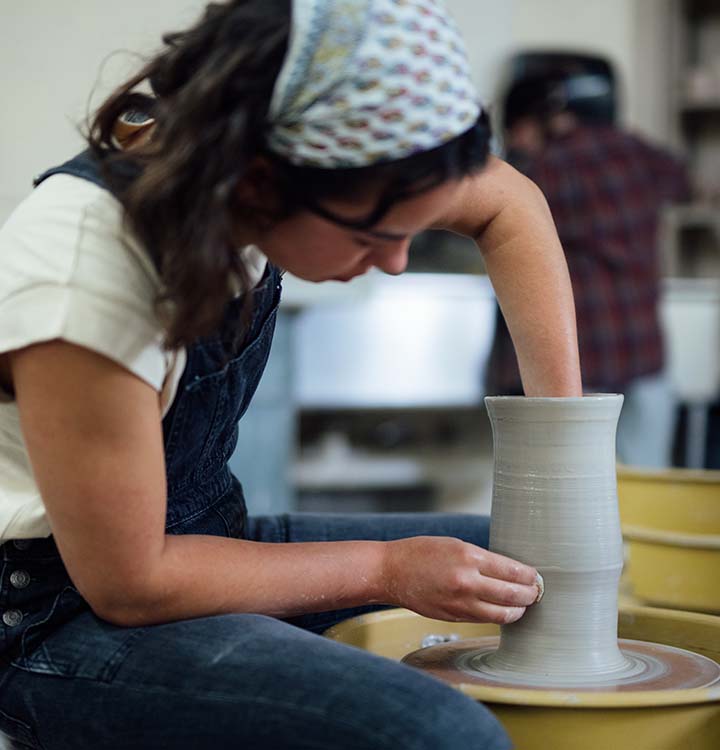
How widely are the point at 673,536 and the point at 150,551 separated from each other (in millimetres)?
877

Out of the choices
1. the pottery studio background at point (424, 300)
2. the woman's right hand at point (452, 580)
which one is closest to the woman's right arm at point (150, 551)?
the woman's right hand at point (452, 580)

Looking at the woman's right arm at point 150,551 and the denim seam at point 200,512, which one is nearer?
the woman's right arm at point 150,551

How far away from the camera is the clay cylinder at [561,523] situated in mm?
867

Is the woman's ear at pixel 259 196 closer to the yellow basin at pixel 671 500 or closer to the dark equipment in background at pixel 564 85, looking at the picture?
the yellow basin at pixel 671 500

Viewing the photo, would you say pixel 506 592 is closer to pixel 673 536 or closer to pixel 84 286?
pixel 84 286

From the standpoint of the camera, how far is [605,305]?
279cm

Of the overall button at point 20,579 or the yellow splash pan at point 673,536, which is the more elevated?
the overall button at point 20,579

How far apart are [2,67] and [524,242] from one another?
2.16 m

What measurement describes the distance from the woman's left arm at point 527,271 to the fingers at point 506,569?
20cm

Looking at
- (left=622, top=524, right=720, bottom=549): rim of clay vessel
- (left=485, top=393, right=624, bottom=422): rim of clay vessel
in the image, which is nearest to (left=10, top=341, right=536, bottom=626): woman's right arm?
(left=485, top=393, right=624, bottom=422): rim of clay vessel

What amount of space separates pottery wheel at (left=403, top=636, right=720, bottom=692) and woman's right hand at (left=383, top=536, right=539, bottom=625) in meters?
0.06

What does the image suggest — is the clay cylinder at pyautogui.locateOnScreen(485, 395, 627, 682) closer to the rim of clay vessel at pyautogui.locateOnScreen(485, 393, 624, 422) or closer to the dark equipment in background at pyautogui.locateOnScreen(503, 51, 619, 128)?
the rim of clay vessel at pyautogui.locateOnScreen(485, 393, 624, 422)

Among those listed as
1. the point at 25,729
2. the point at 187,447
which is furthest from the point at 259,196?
the point at 25,729

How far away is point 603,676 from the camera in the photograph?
34.4 inches
